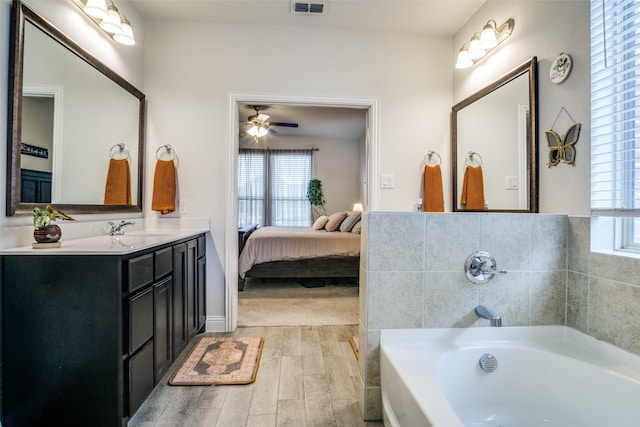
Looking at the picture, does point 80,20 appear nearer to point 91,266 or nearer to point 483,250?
point 91,266

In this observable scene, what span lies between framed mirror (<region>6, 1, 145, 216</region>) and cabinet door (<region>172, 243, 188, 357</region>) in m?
0.62

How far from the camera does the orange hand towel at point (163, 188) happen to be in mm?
2461

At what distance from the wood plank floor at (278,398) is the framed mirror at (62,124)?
1.23m

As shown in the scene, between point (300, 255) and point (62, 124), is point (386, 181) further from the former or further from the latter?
point (62, 124)

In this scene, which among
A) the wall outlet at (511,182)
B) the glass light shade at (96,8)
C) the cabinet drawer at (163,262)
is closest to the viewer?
the cabinet drawer at (163,262)

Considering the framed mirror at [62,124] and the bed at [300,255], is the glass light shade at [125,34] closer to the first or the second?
the framed mirror at [62,124]

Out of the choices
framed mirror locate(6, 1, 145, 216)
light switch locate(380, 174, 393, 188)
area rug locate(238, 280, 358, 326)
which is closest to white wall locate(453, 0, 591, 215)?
light switch locate(380, 174, 393, 188)

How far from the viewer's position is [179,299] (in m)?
1.94

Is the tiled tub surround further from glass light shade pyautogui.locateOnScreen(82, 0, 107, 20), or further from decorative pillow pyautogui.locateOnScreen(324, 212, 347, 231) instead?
decorative pillow pyautogui.locateOnScreen(324, 212, 347, 231)

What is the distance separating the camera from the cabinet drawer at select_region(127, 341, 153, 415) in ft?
4.51

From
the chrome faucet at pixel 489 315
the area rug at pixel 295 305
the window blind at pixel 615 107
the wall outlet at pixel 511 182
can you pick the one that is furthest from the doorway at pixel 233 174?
the window blind at pixel 615 107

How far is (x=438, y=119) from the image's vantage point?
2.76 m

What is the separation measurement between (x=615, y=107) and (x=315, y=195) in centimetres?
532

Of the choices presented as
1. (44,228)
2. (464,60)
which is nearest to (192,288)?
(44,228)
